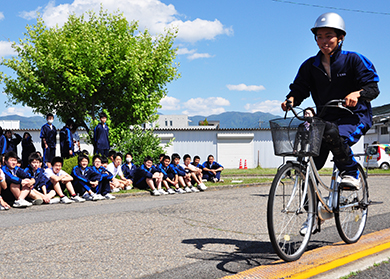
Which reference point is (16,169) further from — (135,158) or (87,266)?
(135,158)

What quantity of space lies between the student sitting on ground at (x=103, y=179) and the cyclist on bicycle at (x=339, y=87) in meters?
6.26

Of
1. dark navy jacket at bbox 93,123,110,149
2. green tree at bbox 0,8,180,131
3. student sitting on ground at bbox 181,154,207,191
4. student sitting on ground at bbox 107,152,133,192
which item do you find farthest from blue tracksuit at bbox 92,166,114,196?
green tree at bbox 0,8,180,131

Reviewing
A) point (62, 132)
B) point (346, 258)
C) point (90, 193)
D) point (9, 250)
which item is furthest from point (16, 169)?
point (346, 258)

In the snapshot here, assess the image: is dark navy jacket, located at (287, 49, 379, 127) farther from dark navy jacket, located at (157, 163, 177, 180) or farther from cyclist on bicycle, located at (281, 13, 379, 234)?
dark navy jacket, located at (157, 163, 177, 180)

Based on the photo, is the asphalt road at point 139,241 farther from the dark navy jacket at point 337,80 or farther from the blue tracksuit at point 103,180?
the blue tracksuit at point 103,180

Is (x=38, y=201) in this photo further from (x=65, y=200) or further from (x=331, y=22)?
(x=331, y=22)

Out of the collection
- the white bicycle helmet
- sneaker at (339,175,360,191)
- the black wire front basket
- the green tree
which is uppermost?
the green tree

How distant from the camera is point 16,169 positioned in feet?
25.4

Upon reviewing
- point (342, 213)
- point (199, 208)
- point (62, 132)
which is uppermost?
point (62, 132)

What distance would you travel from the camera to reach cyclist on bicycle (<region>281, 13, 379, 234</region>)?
3.59 m

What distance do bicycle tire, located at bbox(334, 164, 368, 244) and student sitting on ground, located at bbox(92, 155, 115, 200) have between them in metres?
6.32

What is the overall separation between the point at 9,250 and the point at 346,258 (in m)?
3.29

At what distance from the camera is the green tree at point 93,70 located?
68.1 feet

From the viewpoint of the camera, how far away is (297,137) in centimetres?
332
